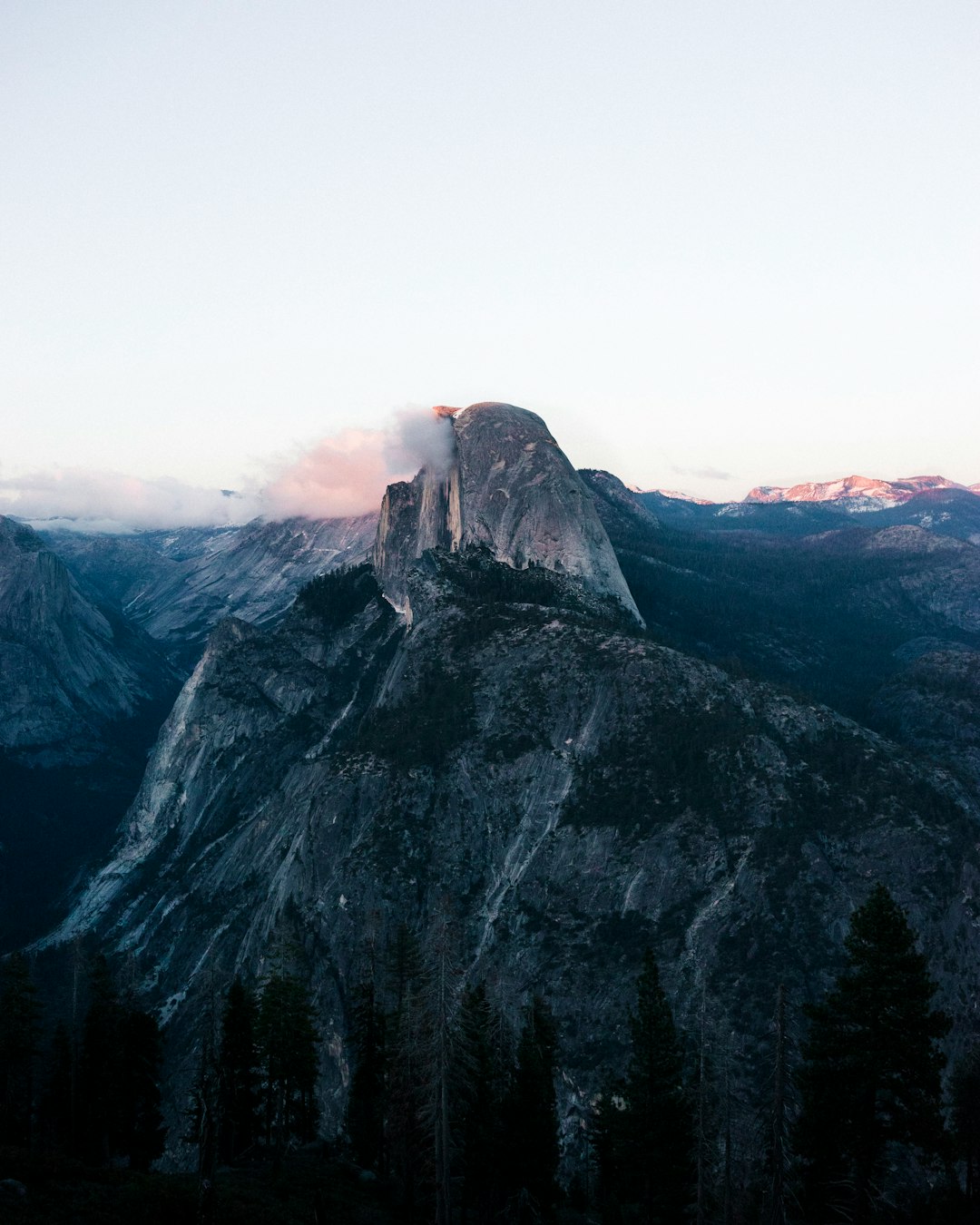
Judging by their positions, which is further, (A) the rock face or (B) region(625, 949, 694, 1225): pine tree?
(A) the rock face

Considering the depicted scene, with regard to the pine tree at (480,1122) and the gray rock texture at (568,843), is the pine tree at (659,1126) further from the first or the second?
the gray rock texture at (568,843)

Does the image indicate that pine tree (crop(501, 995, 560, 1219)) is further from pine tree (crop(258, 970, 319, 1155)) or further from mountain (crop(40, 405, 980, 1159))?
pine tree (crop(258, 970, 319, 1155))

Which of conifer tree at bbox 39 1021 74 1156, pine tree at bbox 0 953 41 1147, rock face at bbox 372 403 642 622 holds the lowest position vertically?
conifer tree at bbox 39 1021 74 1156

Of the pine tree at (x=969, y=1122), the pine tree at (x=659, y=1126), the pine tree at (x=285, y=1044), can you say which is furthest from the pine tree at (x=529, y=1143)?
the pine tree at (x=969, y=1122)

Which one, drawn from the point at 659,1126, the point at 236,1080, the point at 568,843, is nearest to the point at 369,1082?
the point at 236,1080

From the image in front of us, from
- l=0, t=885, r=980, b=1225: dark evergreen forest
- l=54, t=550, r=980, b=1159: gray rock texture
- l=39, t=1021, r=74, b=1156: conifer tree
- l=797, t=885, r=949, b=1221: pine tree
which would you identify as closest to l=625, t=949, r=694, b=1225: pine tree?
l=0, t=885, r=980, b=1225: dark evergreen forest

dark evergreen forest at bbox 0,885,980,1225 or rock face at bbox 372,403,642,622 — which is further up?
rock face at bbox 372,403,642,622

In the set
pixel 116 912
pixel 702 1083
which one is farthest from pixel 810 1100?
pixel 116 912
